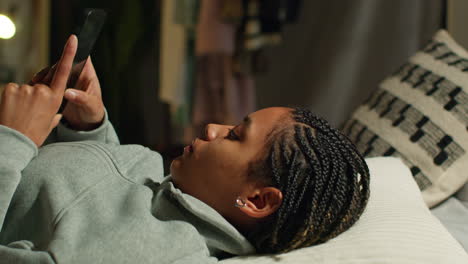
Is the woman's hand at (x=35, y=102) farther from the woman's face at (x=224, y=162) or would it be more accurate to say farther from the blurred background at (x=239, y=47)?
the blurred background at (x=239, y=47)

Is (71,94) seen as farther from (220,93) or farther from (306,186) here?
(220,93)

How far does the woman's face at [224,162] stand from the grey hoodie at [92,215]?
44mm

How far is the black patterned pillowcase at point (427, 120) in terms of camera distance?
105 centimetres

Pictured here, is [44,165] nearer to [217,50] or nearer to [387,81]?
[387,81]

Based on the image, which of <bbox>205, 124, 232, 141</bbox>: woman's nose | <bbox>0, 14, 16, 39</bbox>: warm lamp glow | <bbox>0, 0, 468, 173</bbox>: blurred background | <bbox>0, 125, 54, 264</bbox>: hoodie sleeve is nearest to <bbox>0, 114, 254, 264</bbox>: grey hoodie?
<bbox>0, 125, 54, 264</bbox>: hoodie sleeve

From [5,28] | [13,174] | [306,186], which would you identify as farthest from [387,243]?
[5,28]

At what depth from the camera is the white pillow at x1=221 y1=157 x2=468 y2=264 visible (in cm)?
63

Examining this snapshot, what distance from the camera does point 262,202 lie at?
0.70 meters

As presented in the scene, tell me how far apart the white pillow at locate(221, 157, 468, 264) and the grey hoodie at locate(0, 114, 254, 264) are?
0.07m

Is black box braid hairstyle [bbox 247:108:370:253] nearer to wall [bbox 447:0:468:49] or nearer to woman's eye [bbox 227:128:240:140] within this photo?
woman's eye [bbox 227:128:240:140]

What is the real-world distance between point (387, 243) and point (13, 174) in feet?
1.61

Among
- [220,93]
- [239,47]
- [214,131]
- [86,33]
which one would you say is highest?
[86,33]

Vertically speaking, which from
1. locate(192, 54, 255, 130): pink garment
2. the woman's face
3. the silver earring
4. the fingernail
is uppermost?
the fingernail

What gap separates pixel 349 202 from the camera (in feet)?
2.27
